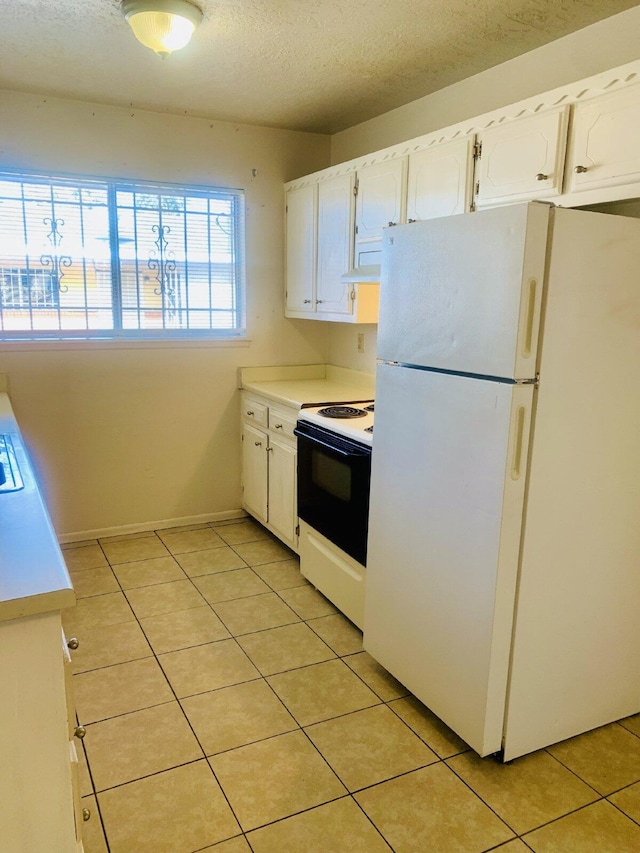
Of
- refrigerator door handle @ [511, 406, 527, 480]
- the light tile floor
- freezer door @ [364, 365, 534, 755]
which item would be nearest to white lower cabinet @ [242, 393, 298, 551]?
the light tile floor

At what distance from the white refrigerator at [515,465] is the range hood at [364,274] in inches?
26.8

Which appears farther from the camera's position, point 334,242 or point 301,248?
point 301,248

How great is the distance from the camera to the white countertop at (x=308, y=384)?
3.37 m

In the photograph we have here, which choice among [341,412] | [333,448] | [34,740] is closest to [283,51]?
[341,412]

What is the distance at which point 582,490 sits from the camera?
1.91m

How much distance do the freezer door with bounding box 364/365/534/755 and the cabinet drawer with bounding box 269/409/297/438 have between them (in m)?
1.02

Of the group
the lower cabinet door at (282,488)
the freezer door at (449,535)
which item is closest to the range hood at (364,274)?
the freezer door at (449,535)

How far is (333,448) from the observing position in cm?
269

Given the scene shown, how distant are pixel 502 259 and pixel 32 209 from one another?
2.71 metres

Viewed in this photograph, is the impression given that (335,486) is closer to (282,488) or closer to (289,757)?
(282,488)

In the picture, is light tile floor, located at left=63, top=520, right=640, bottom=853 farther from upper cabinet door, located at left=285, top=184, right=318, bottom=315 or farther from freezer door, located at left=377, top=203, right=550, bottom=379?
upper cabinet door, located at left=285, top=184, right=318, bottom=315

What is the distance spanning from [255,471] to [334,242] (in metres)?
1.43

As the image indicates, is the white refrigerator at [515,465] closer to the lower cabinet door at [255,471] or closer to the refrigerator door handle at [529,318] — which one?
the refrigerator door handle at [529,318]

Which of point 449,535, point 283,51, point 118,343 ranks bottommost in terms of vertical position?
point 449,535
